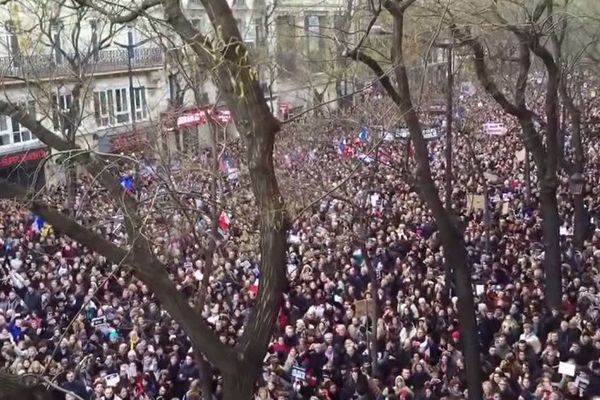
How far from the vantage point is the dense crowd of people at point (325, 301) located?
39.1 ft

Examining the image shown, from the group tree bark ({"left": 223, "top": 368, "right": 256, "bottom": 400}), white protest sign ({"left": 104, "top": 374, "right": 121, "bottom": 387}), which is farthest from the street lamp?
tree bark ({"left": 223, "top": 368, "right": 256, "bottom": 400})

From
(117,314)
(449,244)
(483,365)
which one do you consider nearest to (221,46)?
(449,244)

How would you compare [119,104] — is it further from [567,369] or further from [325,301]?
[567,369]

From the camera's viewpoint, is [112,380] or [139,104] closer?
[112,380]

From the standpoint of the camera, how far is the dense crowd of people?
1191 centimetres

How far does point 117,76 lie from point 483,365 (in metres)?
24.6

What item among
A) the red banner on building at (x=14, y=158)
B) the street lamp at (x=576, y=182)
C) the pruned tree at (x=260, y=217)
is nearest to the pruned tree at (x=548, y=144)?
the street lamp at (x=576, y=182)

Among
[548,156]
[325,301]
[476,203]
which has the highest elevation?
[548,156]

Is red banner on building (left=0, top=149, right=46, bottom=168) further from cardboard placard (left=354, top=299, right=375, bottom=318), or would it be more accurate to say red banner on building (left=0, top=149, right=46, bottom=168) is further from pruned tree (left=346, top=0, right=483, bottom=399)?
pruned tree (left=346, top=0, right=483, bottom=399)

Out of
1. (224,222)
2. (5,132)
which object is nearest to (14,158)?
(5,132)

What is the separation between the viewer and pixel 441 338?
13.5m

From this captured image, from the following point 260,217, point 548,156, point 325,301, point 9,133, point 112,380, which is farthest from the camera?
point 9,133

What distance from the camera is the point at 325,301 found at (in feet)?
50.7

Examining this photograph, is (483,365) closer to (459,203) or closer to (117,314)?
(117,314)
